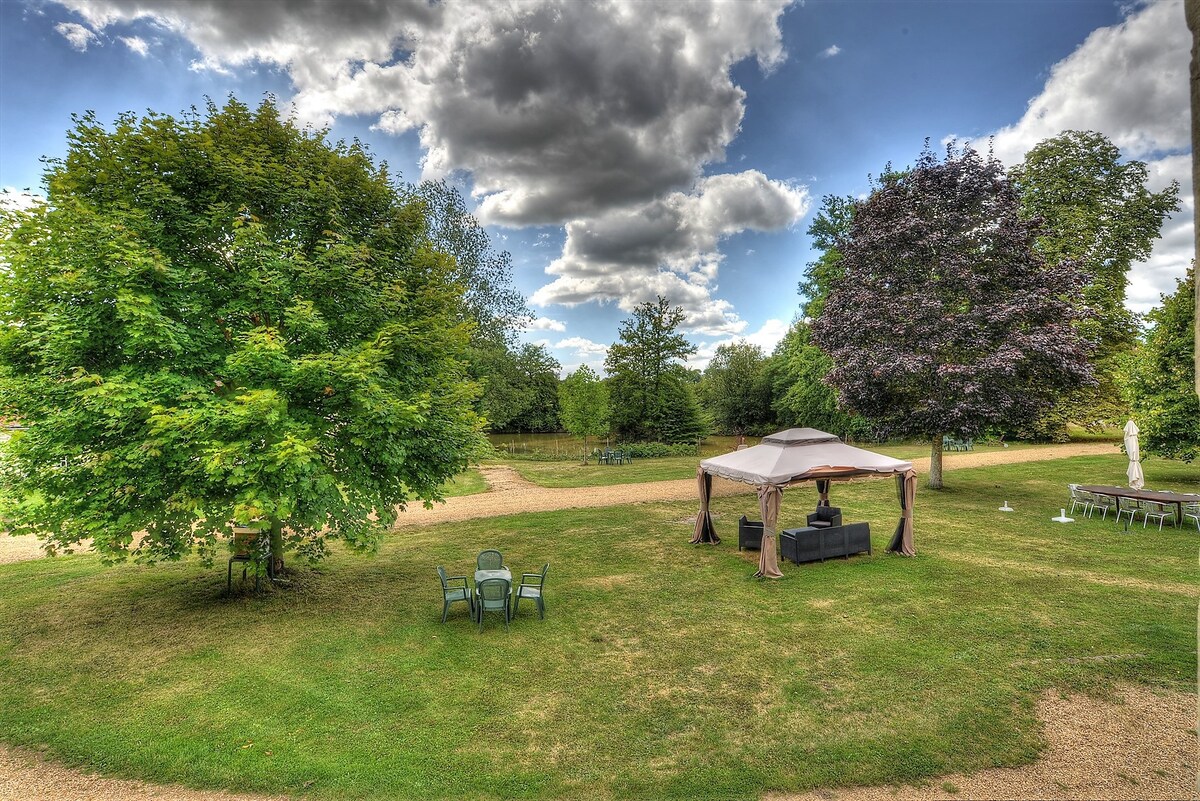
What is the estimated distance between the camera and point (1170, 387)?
18.1 m

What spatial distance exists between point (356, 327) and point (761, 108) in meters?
22.9

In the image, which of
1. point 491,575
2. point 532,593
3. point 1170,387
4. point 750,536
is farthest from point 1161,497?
point 491,575

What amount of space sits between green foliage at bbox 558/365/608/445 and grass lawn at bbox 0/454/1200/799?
2108 centimetres

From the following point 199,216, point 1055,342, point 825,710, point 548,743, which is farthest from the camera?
point 1055,342

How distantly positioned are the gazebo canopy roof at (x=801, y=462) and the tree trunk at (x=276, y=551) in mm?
9524

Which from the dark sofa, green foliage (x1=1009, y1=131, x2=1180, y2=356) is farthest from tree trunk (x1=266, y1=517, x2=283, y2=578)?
green foliage (x1=1009, y1=131, x2=1180, y2=356)

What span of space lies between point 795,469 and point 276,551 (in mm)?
10838

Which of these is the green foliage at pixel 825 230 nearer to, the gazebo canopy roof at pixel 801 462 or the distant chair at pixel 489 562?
the gazebo canopy roof at pixel 801 462

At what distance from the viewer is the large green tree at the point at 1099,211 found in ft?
90.3

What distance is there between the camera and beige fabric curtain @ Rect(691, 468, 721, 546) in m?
13.0

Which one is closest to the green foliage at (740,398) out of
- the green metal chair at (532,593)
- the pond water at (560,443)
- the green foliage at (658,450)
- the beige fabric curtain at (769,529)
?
the pond water at (560,443)

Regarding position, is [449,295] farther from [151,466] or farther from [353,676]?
[353,676]

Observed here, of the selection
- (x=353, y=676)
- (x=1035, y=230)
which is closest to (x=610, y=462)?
(x=1035, y=230)

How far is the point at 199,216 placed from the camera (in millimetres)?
8391
